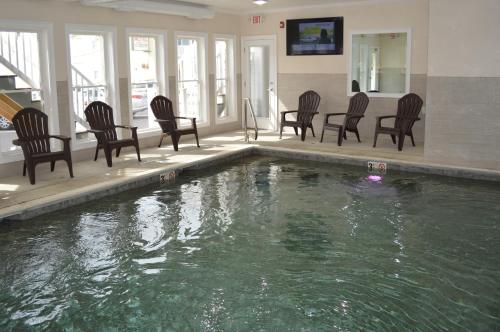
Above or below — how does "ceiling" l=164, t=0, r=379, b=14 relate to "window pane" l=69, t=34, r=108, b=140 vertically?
above

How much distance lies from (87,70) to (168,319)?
20.7 ft

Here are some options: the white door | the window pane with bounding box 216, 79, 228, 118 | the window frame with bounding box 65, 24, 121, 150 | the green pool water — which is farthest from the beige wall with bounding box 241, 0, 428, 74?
the window frame with bounding box 65, 24, 121, 150

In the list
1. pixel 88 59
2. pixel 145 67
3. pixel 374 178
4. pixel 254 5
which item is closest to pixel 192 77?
pixel 145 67

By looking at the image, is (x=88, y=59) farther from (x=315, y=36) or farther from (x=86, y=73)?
(x=315, y=36)

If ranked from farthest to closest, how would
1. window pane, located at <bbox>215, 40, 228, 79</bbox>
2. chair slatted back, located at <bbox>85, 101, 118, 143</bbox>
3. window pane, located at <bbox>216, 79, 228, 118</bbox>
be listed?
1. window pane, located at <bbox>216, 79, 228, 118</bbox>
2. window pane, located at <bbox>215, 40, 228, 79</bbox>
3. chair slatted back, located at <bbox>85, 101, 118, 143</bbox>

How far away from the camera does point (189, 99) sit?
1102cm

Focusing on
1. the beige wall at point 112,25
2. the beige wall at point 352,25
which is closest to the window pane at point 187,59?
the beige wall at point 112,25

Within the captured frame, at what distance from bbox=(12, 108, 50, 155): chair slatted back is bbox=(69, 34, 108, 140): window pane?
4.52 ft

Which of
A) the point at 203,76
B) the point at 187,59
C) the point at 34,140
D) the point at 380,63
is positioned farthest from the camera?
the point at 203,76

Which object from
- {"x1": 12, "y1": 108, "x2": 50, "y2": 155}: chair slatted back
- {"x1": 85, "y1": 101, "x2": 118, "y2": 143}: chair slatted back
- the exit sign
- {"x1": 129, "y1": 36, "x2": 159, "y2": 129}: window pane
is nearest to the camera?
{"x1": 12, "y1": 108, "x2": 50, "y2": 155}: chair slatted back

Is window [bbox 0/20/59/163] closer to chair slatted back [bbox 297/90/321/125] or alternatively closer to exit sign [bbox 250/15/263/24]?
chair slatted back [bbox 297/90/321/125]

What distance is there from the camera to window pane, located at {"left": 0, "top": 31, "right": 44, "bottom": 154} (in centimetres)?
746

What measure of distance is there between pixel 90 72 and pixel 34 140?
7.34ft

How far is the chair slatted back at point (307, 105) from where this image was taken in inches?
410
